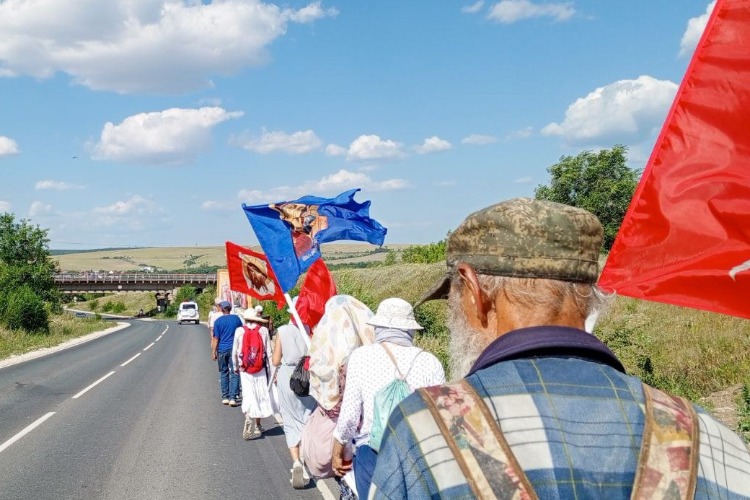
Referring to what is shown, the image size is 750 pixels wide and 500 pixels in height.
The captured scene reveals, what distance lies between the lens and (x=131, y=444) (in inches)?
354

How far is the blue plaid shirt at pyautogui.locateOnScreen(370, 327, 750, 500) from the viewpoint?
1452 mm

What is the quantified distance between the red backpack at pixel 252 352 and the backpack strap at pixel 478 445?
846 centimetres

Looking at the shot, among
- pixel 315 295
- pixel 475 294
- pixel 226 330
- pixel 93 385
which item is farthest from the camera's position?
pixel 93 385

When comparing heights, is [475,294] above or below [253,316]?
above

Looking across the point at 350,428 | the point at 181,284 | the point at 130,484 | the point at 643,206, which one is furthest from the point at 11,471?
Answer: the point at 181,284

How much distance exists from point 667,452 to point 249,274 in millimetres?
9038

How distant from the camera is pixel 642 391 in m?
1.58

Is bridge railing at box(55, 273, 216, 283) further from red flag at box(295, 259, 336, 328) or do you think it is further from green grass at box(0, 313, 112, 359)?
red flag at box(295, 259, 336, 328)

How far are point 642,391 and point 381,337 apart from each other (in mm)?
2988

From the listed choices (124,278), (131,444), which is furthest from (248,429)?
(124,278)

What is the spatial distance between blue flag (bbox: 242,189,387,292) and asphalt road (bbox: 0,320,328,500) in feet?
7.02

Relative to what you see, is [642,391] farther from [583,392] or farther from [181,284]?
[181,284]

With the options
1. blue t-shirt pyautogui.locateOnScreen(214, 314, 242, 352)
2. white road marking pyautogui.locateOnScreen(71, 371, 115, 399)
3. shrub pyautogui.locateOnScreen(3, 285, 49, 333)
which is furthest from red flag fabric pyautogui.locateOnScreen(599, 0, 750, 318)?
shrub pyautogui.locateOnScreen(3, 285, 49, 333)

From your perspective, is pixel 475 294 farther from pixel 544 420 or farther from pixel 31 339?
pixel 31 339
